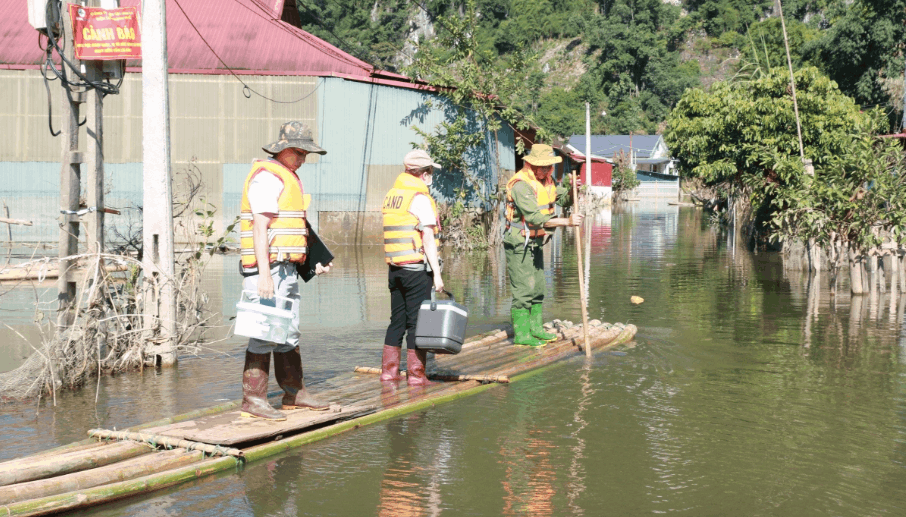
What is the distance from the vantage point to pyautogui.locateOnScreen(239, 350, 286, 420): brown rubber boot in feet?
22.6

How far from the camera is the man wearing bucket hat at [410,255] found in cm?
839

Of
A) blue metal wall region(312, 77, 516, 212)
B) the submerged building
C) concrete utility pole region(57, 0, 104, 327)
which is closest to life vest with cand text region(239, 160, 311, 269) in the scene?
concrete utility pole region(57, 0, 104, 327)

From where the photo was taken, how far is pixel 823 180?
15.8m

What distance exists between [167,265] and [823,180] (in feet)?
35.8

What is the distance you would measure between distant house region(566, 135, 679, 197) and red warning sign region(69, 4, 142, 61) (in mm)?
63538

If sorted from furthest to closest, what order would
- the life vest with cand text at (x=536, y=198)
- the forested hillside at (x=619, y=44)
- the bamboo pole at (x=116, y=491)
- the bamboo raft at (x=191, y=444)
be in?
the forested hillside at (x=619, y=44) < the life vest with cand text at (x=536, y=198) < the bamboo raft at (x=191, y=444) < the bamboo pole at (x=116, y=491)

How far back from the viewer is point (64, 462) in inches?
224

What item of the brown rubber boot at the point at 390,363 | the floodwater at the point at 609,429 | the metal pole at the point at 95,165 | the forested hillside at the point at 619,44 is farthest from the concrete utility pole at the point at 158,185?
the forested hillside at the point at 619,44

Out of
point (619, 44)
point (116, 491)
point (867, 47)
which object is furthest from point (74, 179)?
point (619, 44)

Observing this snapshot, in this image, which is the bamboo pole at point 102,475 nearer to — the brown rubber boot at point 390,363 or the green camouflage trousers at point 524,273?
the brown rubber boot at point 390,363

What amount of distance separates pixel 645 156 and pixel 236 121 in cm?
6429

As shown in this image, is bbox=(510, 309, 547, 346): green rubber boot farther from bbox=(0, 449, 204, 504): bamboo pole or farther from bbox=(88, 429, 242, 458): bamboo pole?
bbox=(0, 449, 204, 504): bamboo pole

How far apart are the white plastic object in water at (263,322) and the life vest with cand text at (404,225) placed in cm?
180

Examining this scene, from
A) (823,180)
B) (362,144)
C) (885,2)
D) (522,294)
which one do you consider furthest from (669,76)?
(522,294)
